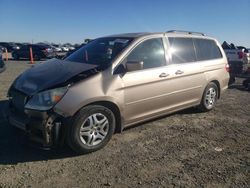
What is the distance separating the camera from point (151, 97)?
504cm

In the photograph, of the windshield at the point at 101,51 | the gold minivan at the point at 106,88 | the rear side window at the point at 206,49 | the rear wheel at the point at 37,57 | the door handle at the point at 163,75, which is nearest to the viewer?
the gold minivan at the point at 106,88

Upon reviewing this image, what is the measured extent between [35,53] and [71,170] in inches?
880

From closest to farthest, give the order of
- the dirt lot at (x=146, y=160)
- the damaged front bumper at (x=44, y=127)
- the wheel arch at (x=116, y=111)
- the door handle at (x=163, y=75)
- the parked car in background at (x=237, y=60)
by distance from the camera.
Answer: the dirt lot at (x=146, y=160) → the damaged front bumper at (x=44, y=127) → the wheel arch at (x=116, y=111) → the door handle at (x=163, y=75) → the parked car in background at (x=237, y=60)

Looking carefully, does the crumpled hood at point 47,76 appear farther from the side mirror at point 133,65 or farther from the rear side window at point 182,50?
the rear side window at point 182,50

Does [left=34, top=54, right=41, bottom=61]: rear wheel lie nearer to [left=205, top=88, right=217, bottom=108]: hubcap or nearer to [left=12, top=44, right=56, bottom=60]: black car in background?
[left=12, top=44, right=56, bottom=60]: black car in background

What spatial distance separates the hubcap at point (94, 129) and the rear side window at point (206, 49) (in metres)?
2.90

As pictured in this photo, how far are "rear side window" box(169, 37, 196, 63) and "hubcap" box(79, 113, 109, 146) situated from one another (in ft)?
6.57

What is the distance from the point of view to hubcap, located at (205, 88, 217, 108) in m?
6.60

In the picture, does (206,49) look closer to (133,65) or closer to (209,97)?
(209,97)

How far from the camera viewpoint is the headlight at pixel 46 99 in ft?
12.8

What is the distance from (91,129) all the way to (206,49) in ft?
12.0

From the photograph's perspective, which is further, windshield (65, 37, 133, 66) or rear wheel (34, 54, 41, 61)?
rear wheel (34, 54, 41, 61)

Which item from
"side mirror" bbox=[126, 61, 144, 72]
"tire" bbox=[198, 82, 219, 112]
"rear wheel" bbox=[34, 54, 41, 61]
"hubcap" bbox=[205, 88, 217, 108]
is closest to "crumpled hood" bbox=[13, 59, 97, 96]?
"side mirror" bbox=[126, 61, 144, 72]

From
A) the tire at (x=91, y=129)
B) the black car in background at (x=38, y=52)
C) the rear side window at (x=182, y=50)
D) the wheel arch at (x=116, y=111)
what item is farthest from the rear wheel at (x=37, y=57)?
the tire at (x=91, y=129)
